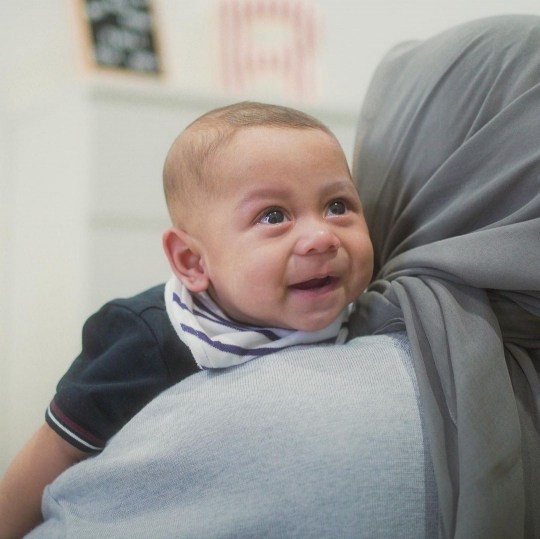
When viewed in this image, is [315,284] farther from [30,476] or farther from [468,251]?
[30,476]

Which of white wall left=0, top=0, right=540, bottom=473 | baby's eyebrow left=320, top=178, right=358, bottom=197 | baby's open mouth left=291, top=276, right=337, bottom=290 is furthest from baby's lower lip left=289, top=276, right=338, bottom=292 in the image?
white wall left=0, top=0, right=540, bottom=473

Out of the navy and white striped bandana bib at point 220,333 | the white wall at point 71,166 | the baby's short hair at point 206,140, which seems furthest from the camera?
the white wall at point 71,166

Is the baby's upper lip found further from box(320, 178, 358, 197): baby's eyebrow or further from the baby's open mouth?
box(320, 178, 358, 197): baby's eyebrow

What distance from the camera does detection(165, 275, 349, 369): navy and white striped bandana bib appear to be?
30.7 inches

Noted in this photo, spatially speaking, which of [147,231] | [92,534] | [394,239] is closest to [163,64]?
[147,231]

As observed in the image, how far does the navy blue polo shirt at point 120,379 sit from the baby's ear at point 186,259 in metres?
0.06

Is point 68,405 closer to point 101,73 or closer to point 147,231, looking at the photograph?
point 147,231

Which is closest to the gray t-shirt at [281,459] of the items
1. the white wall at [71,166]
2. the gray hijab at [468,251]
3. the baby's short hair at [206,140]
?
the gray hijab at [468,251]

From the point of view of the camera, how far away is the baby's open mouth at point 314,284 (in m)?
0.84

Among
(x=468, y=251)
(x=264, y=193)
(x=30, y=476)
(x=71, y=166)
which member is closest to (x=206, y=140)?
(x=264, y=193)

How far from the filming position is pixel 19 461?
2.93 ft

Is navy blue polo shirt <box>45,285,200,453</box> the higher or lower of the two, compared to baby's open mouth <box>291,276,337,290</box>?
lower

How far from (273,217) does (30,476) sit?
0.46m

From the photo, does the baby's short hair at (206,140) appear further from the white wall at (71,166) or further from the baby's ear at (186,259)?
the white wall at (71,166)
